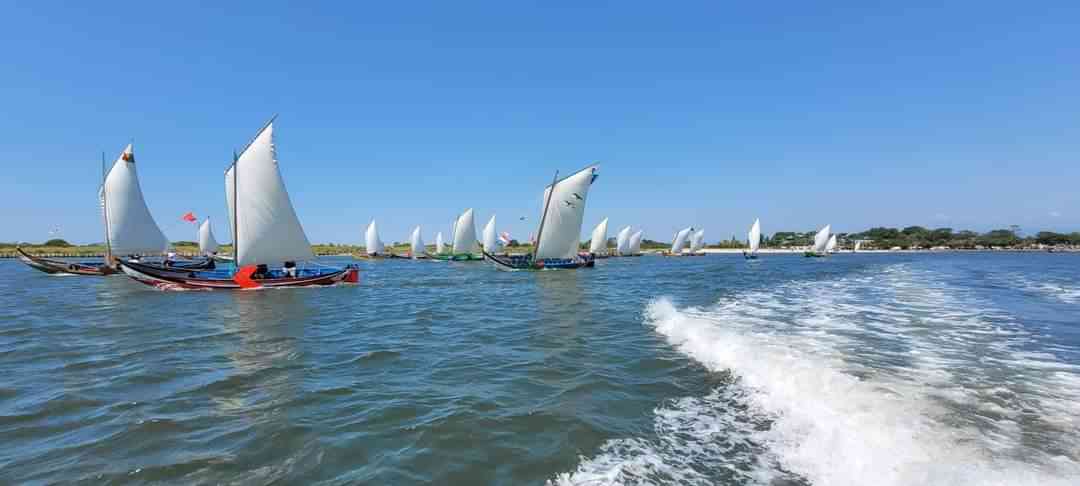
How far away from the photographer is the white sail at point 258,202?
106ft

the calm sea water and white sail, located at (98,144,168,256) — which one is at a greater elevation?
white sail, located at (98,144,168,256)

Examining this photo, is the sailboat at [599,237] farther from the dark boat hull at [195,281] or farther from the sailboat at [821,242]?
the dark boat hull at [195,281]

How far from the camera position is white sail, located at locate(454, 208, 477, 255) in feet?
330

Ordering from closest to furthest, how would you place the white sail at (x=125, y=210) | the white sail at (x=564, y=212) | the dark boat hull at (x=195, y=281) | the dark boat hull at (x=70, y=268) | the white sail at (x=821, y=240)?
the dark boat hull at (x=195, y=281) → the white sail at (x=125, y=210) → the dark boat hull at (x=70, y=268) → the white sail at (x=564, y=212) → the white sail at (x=821, y=240)

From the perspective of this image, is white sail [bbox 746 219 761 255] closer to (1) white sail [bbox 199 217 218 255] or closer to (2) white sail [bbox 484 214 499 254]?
(2) white sail [bbox 484 214 499 254]

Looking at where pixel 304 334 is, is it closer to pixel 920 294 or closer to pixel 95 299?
pixel 95 299

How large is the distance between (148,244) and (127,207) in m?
4.38

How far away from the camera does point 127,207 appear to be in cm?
4366

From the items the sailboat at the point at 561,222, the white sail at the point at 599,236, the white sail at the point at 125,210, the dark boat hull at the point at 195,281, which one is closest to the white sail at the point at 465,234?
the white sail at the point at 599,236

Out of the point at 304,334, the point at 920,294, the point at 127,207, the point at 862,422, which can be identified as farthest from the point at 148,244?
the point at 920,294

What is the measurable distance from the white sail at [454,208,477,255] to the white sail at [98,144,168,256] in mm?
58991

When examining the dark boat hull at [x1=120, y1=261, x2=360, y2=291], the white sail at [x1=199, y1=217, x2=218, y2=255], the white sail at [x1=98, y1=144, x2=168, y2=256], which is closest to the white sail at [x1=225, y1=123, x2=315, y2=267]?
the dark boat hull at [x1=120, y1=261, x2=360, y2=291]

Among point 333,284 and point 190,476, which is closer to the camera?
point 190,476

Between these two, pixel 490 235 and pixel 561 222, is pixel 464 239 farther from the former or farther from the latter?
pixel 561 222
